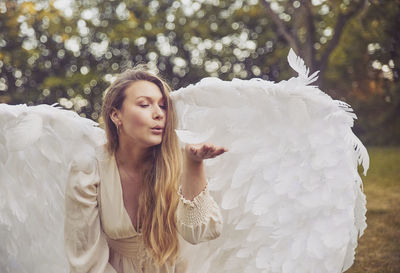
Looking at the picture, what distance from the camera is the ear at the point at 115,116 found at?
8.10 feet

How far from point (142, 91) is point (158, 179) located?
0.41 metres

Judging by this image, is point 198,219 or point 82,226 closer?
point 198,219

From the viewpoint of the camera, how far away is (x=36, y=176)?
2.96 meters

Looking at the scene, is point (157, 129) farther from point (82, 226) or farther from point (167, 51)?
point (167, 51)

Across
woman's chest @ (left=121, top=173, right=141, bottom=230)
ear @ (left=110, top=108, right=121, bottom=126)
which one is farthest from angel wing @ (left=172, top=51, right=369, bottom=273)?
woman's chest @ (left=121, top=173, right=141, bottom=230)

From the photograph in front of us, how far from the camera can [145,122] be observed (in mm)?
2371

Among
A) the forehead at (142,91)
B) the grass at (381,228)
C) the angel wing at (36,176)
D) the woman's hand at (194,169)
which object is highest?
the forehead at (142,91)

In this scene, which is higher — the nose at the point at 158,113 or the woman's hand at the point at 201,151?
the woman's hand at the point at 201,151

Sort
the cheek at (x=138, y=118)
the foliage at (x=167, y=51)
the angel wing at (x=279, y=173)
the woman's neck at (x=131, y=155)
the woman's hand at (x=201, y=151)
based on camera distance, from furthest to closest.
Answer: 1. the foliage at (x=167, y=51)
2. the woman's neck at (x=131, y=155)
3. the cheek at (x=138, y=118)
4. the angel wing at (x=279, y=173)
5. the woman's hand at (x=201, y=151)

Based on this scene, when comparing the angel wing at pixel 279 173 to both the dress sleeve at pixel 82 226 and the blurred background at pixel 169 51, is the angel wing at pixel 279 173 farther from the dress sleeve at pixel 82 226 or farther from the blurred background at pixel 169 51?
the blurred background at pixel 169 51

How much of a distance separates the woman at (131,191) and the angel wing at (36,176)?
0.15 meters

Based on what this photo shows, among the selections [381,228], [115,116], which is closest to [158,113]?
[115,116]

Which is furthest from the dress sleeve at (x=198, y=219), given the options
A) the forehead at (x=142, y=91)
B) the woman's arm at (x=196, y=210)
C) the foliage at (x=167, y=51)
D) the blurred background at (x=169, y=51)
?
the foliage at (x=167, y=51)

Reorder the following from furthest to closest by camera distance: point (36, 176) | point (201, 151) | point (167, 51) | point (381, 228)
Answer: point (167, 51) → point (381, 228) → point (36, 176) → point (201, 151)
